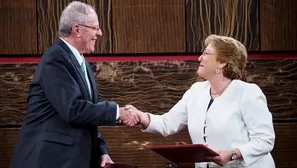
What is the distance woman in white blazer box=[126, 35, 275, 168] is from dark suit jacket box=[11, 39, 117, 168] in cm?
47

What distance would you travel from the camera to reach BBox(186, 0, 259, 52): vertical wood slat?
4.27 meters

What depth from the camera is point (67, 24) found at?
341 cm

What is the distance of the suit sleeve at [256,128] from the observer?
333 cm

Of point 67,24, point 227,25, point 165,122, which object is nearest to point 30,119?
point 67,24

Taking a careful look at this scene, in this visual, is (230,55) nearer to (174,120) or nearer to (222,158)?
(174,120)

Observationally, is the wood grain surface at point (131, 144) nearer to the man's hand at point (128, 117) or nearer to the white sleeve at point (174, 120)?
the white sleeve at point (174, 120)

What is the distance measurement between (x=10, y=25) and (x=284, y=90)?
1925mm

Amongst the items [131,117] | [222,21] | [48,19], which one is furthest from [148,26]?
[131,117]

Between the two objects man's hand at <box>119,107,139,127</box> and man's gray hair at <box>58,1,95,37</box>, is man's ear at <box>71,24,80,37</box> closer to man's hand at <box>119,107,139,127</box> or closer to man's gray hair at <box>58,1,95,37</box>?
man's gray hair at <box>58,1,95,37</box>

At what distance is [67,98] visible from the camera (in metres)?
3.14

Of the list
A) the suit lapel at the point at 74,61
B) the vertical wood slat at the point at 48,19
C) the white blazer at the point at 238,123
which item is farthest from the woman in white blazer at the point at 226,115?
the vertical wood slat at the point at 48,19

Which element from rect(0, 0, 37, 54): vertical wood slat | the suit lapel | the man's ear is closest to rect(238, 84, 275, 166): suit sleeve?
the suit lapel

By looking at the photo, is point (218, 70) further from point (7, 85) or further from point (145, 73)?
point (7, 85)

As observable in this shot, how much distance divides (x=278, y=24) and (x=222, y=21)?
15.4 inches
